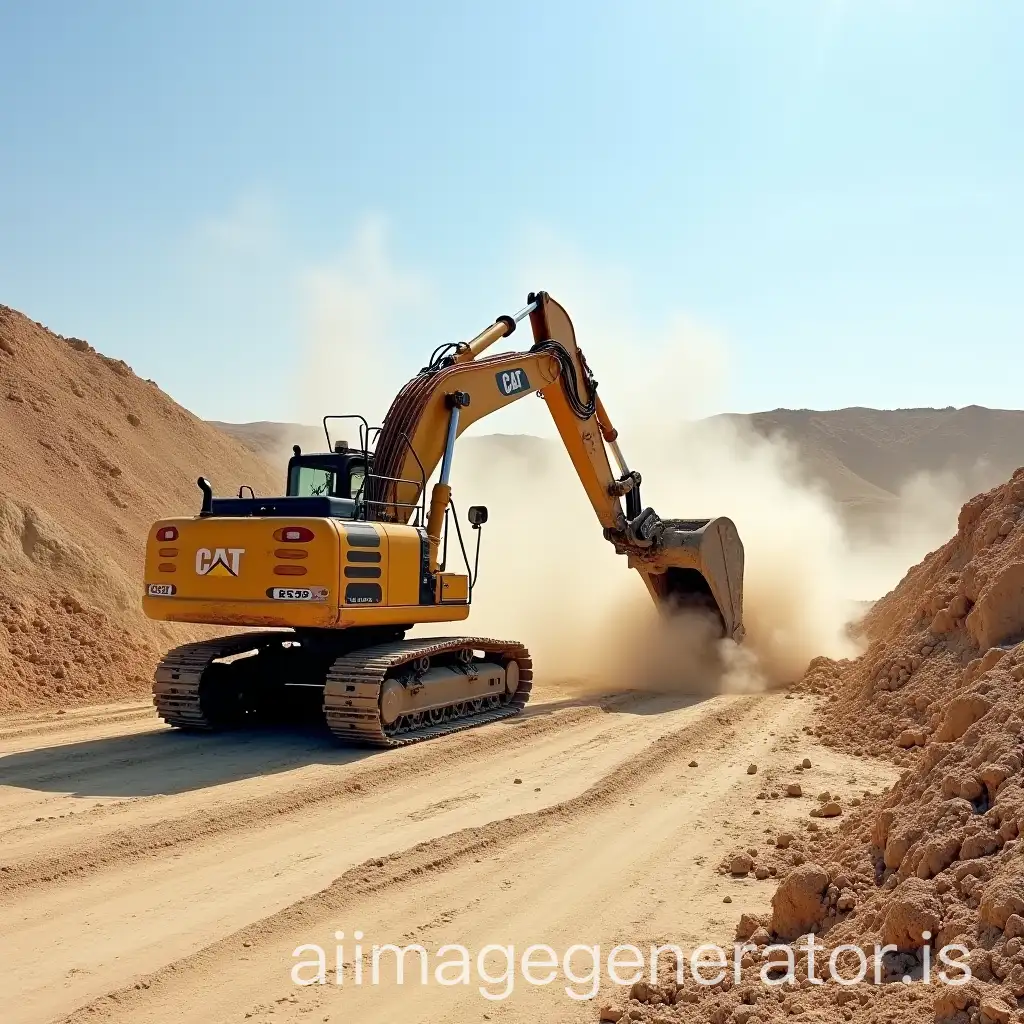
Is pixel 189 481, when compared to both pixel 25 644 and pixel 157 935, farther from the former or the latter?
pixel 157 935

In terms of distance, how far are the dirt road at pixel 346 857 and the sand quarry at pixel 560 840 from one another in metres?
0.03

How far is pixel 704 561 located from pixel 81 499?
37.5ft

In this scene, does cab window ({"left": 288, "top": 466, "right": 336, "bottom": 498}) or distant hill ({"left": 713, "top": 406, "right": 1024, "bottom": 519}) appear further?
distant hill ({"left": 713, "top": 406, "right": 1024, "bottom": 519})

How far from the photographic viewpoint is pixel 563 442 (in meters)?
15.2

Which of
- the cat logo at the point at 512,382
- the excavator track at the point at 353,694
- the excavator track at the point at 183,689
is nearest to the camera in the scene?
the excavator track at the point at 353,694

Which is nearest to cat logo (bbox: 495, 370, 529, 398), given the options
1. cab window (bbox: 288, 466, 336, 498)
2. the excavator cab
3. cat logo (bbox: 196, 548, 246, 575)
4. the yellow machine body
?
the excavator cab

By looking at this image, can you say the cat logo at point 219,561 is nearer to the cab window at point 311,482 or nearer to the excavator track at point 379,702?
the excavator track at point 379,702

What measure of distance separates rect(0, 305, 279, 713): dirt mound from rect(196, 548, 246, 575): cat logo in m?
4.42

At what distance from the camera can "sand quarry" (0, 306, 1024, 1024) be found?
169 inches

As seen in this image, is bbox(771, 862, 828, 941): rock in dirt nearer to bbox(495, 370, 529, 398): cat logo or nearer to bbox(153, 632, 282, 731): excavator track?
bbox(153, 632, 282, 731): excavator track

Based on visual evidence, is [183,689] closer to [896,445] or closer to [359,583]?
[359,583]

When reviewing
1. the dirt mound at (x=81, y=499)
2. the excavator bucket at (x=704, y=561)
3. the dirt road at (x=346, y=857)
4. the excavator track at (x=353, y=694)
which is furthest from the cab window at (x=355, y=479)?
the excavator bucket at (x=704, y=561)

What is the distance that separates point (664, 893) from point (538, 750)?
4.27 metres

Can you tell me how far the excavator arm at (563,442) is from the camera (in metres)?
11.5
